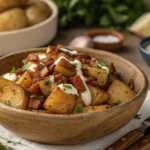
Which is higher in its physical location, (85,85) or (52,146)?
(85,85)

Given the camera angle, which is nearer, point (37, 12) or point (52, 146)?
point (52, 146)

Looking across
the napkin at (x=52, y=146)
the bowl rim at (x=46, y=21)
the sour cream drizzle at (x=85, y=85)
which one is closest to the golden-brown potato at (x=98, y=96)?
the sour cream drizzle at (x=85, y=85)

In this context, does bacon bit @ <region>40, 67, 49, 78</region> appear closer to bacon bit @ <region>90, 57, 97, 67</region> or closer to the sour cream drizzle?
the sour cream drizzle

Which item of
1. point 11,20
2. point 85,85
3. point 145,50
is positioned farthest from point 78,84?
point 11,20

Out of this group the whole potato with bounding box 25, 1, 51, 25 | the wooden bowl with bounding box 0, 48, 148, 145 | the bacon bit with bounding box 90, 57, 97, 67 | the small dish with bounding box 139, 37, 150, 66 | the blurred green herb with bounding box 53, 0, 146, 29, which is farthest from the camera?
the blurred green herb with bounding box 53, 0, 146, 29

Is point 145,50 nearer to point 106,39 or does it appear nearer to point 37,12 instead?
point 106,39

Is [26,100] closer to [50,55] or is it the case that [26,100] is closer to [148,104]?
[50,55]

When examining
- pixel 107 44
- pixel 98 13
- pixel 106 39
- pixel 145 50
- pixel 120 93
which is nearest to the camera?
pixel 120 93

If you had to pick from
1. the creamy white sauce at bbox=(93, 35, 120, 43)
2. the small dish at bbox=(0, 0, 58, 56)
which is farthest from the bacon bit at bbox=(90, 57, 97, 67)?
the creamy white sauce at bbox=(93, 35, 120, 43)
